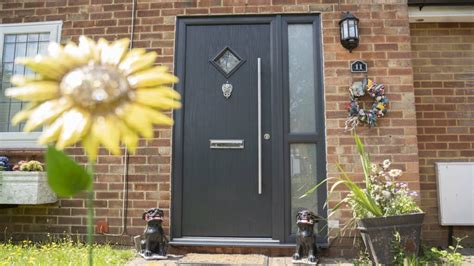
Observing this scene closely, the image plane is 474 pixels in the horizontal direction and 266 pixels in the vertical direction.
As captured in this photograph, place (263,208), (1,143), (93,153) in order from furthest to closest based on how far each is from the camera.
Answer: (1,143)
(263,208)
(93,153)

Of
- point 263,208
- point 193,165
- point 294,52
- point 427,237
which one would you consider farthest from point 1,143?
point 427,237

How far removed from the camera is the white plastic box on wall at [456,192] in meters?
3.97

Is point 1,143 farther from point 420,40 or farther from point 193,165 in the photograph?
point 420,40

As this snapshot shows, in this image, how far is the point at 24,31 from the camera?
4.37 m

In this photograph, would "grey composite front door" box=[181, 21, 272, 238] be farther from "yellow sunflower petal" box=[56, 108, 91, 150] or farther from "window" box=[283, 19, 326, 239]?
"yellow sunflower petal" box=[56, 108, 91, 150]

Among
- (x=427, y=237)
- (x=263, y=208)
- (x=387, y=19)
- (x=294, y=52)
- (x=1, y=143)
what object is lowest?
(x=427, y=237)

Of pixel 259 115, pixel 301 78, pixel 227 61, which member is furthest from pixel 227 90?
pixel 301 78

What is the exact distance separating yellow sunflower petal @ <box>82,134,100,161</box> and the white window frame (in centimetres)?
391

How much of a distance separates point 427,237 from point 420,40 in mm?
2255

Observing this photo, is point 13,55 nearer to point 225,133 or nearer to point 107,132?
point 225,133

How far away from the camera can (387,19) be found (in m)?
3.99

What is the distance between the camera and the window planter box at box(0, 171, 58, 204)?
371cm

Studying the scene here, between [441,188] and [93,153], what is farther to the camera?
[441,188]

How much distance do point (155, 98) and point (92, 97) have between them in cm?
11
